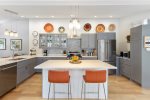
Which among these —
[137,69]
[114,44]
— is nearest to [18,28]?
[114,44]

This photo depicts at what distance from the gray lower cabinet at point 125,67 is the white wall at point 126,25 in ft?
2.64

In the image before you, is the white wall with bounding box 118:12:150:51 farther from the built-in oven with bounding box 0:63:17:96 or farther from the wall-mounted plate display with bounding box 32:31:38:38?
the built-in oven with bounding box 0:63:17:96

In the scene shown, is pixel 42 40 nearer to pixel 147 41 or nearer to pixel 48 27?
pixel 48 27

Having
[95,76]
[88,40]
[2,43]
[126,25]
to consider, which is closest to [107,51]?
[88,40]

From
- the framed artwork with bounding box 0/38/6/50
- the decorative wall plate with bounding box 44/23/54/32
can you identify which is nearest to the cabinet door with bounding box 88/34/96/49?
the decorative wall plate with bounding box 44/23/54/32

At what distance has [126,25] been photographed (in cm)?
866

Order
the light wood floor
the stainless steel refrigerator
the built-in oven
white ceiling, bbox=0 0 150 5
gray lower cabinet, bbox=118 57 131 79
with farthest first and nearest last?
1. the stainless steel refrigerator
2. gray lower cabinet, bbox=118 57 131 79
3. white ceiling, bbox=0 0 150 5
4. the light wood floor
5. the built-in oven

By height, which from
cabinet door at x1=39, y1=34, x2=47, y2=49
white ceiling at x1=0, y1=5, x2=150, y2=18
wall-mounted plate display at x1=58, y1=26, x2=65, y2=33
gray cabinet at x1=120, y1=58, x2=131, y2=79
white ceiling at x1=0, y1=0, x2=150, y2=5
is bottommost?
gray cabinet at x1=120, y1=58, x2=131, y2=79

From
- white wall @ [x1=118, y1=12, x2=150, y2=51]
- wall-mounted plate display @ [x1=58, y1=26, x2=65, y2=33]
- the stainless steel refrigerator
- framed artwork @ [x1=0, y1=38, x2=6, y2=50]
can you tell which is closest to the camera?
white wall @ [x1=118, y1=12, x2=150, y2=51]

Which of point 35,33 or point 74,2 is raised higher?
point 74,2

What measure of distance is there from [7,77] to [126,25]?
615 cm

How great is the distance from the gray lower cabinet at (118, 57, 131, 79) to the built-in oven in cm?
448

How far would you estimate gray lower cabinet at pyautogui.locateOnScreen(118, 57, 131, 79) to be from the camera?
7274 millimetres

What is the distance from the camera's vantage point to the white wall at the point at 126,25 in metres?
7.78
